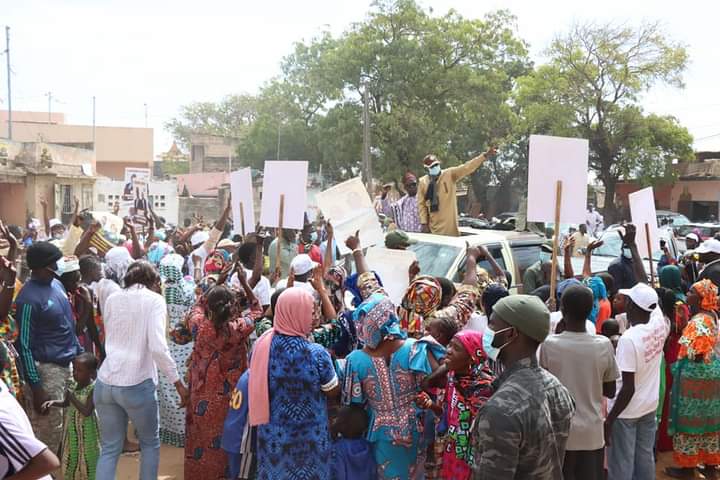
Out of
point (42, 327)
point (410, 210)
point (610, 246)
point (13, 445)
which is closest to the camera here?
point (13, 445)

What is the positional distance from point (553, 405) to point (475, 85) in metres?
28.2

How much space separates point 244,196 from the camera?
7438 mm

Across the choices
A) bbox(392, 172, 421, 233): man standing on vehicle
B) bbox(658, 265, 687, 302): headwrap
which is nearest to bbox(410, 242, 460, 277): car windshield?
bbox(392, 172, 421, 233): man standing on vehicle

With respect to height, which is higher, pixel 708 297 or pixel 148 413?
pixel 708 297

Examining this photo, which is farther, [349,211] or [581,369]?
[349,211]

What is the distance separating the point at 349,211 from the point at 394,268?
873 mm

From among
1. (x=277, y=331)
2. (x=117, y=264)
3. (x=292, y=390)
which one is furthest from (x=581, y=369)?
(x=117, y=264)

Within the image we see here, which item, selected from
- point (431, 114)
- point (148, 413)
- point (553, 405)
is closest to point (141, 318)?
point (148, 413)

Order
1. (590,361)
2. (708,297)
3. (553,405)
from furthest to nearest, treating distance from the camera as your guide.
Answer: (708,297) < (590,361) < (553,405)

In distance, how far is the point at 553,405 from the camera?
2.94 m

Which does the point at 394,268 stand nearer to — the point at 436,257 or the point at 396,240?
the point at 396,240

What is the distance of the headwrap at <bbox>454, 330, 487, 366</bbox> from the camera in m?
3.66

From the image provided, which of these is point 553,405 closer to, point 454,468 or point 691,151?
point 454,468

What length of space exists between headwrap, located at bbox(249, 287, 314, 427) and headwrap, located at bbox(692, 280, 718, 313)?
3361 mm
